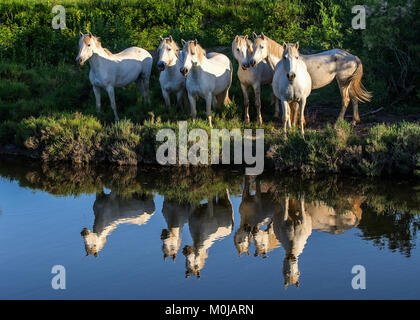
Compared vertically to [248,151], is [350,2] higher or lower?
higher

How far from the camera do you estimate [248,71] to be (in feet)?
44.3

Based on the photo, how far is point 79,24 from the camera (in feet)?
62.7

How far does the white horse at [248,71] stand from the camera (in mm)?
13031

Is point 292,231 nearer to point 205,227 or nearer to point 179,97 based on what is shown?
point 205,227

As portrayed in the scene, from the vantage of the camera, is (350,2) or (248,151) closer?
(248,151)

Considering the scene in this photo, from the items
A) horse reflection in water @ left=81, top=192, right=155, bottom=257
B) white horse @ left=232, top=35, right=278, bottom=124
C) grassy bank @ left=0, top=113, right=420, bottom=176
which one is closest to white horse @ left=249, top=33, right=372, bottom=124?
white horse @ left=232, top=35, right=278, bottom=124

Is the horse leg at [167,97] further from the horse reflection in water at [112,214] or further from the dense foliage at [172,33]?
the horse reflection in water at [112,214]

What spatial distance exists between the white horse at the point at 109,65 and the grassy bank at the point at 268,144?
0.80 metres

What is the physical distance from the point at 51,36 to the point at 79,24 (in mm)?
980

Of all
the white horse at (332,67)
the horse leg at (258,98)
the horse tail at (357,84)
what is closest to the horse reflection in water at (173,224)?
the horse leg at (258,98)

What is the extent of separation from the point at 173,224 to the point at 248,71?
5057 millimetres

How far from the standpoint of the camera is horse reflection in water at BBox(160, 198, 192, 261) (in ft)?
28.0

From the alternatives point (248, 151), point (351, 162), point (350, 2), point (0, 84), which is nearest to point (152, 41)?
point (0, 84)

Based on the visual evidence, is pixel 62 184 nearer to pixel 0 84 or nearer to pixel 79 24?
pixel 0 84
